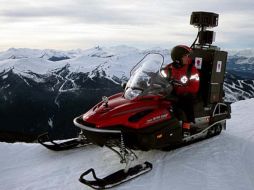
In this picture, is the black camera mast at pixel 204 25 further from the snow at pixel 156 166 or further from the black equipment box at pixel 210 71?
the snow at pixel 156 166

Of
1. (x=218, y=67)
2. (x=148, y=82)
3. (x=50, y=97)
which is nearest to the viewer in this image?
(x=148, y=82)

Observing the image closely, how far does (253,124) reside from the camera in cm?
988

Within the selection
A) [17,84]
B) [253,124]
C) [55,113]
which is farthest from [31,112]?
[253,124]

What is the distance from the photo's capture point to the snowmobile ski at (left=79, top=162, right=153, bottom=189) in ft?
19.4

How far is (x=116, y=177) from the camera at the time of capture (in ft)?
20.3

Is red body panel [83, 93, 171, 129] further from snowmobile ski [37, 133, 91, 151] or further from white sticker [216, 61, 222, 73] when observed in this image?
white sticker [216, 61, 222, 73]

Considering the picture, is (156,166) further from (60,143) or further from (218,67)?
(218,67)

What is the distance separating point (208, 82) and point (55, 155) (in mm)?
3465

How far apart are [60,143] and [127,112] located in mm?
2238

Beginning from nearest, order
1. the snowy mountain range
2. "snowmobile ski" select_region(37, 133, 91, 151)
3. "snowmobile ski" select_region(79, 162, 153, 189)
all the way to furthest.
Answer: "snowmobile ski" select_region(79, 162, 153, 189)
"snowmobile ski" select_region(37, 133, 91, 151)
the snowy mountain range

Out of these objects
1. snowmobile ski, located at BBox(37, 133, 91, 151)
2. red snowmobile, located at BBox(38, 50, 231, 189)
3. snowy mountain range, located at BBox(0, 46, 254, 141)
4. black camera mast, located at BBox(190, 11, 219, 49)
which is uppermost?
black camera mast, located at BBox(190, 11, 219, 49)

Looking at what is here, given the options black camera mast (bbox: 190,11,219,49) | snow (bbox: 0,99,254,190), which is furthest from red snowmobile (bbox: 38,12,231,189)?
black camera mast (bbox: 190,11,219,49)

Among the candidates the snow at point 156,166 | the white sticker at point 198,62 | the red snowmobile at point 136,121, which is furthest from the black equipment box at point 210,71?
the snow at point 156,166

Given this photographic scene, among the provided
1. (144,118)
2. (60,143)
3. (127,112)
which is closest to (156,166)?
(144,118)
